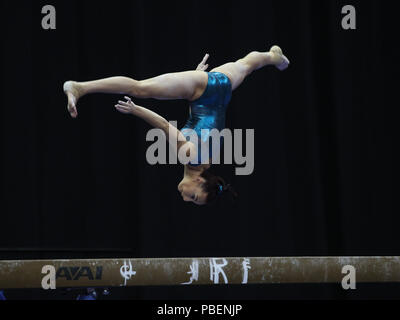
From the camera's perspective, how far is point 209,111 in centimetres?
357

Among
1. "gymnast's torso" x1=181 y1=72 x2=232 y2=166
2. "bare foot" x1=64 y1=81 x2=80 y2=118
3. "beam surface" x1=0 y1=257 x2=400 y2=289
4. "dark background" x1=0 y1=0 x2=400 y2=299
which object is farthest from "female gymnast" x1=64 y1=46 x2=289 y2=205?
"dark background" x1=0 y1=0 x2=400 y2=299

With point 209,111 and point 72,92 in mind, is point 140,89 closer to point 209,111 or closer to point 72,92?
point 72,92

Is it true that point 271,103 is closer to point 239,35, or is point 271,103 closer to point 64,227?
point 239,35

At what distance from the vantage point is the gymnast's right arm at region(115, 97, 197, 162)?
121 inches

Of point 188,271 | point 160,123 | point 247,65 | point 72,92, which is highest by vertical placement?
point 247,65

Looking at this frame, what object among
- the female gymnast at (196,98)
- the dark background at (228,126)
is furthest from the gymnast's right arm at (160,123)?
the dark background at (228,126)

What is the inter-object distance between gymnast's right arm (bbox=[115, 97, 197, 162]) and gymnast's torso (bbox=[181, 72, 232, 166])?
0.27ft

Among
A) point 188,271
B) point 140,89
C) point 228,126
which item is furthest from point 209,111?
point 228,126

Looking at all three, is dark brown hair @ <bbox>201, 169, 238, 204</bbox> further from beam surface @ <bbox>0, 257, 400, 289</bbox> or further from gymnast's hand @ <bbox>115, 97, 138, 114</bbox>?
gymnast's hand @ <bbox>115, 97, 138, 114</bbox>

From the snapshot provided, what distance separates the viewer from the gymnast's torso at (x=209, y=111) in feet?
11.5

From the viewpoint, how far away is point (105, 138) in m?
4.64

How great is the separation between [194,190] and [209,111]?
21.5 inches

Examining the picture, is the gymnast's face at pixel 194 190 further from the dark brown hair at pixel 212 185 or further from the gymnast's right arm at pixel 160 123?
the gymnast's right arm at pixel 160 123

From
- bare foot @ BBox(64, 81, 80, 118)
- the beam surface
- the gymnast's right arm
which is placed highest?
bare foot @ BBox(64, 81, 80, 118)
